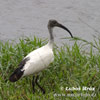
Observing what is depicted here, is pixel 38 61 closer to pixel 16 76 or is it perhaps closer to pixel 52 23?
pixel 16 76

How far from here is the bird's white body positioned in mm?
5730

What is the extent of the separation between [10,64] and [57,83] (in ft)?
2.71

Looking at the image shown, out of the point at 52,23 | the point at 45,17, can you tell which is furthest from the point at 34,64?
the point at 45,17

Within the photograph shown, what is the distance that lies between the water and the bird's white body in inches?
94.0

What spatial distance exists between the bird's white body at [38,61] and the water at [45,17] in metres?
2.39

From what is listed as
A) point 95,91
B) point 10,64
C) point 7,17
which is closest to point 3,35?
point 7,17

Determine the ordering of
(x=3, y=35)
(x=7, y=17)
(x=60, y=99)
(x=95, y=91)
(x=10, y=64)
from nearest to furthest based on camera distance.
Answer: (x=60, y=99)
(x=95, y=91)
(x=10, y=64)
(x=3, y=35)
(x=7, y=17)

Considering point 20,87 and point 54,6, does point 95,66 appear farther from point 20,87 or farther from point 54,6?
point 54,6

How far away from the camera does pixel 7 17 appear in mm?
9688

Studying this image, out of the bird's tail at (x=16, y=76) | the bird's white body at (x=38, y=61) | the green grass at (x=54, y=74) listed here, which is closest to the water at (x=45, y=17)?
the green grass at (x=54, y=74)

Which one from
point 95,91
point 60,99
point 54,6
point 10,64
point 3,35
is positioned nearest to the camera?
point 60,99

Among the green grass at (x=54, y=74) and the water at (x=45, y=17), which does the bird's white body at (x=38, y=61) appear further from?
the water at (x=45, y=17)

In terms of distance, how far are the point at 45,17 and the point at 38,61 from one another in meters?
4.06

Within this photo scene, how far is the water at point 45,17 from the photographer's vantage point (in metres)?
8.88
